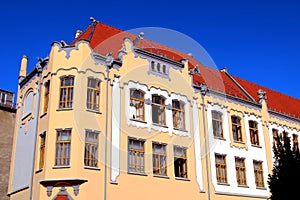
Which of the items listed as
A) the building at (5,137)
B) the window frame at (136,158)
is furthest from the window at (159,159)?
the building at (5,137)

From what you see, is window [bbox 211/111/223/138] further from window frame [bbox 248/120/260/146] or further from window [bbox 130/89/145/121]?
window [bbox 130/89/145/121]

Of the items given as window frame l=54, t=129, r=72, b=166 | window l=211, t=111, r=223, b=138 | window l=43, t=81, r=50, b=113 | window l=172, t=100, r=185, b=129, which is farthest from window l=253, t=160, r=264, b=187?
window l=43, t=81, r=50, b=113

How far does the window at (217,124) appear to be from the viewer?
26328mm

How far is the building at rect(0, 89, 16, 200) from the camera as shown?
29.7 m

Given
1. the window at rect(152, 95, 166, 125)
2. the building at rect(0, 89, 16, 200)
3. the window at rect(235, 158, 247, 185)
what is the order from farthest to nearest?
1. the building at rect(0, 89, 16, 200)
2. the window at rect(235, 158, 247, 185)
3. the window at rect(152, 95, 166, 125)

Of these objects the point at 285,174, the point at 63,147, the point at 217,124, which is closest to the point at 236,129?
the point at 217,124

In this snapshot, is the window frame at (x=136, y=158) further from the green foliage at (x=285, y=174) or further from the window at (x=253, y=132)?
the window at (x=253, y=132)

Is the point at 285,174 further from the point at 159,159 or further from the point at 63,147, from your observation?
the point at 63,147

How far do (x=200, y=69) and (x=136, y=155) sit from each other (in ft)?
37.0

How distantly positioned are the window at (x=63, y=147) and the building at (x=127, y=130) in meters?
0.05

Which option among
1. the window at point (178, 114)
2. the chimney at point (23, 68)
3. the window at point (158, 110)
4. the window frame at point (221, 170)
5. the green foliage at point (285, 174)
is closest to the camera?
the green foliage at point (285, 174)

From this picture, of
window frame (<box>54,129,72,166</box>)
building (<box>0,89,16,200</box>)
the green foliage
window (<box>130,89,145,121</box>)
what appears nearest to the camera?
the green foliage

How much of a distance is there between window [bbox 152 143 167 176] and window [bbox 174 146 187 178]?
885mm

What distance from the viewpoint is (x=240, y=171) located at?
2659 cm
